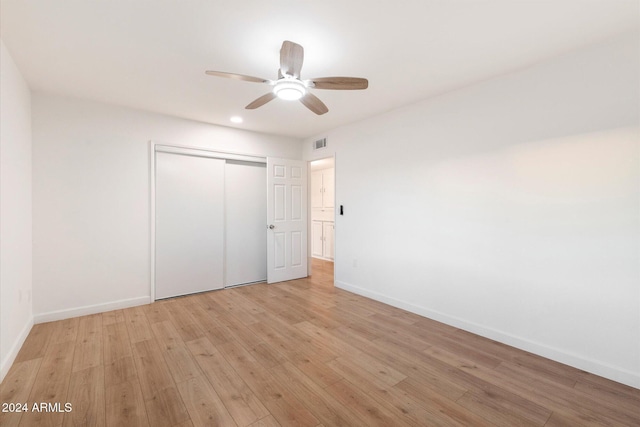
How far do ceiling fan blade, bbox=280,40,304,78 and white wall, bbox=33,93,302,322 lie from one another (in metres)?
2.61

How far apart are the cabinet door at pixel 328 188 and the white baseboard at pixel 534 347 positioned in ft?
11.4

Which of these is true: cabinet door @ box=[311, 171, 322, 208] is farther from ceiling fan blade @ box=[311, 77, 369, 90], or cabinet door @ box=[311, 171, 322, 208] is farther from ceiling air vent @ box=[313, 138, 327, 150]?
ceiling fan blade @ box=[311, 77, 369, 90]

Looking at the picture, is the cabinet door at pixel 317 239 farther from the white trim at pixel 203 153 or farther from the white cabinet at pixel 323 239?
the white trim at pixel 203 153

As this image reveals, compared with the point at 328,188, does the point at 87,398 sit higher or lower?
lower

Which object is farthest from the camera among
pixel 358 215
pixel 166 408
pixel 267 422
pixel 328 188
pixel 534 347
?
pixel 328 188

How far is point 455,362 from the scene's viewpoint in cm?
227

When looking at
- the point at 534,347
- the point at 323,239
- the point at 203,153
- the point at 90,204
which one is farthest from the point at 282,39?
the point at 323,239

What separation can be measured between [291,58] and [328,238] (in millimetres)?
5305

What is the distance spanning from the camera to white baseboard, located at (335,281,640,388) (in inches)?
79.3

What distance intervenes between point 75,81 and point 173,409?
10.4ft

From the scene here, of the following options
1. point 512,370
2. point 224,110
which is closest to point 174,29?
point 224,110

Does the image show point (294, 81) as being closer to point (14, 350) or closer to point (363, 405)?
point (363, 405)

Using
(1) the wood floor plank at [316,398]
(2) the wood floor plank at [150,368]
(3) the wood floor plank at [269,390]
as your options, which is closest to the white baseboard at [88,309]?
(2) the wood floor plank at [150,368]

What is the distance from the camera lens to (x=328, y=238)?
6.85 m
